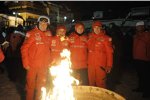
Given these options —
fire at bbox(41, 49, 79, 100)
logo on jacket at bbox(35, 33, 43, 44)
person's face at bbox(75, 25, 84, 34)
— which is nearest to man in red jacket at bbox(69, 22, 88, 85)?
person's face at bbox(75, 25, 84, 34)

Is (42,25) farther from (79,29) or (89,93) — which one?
(89,93)

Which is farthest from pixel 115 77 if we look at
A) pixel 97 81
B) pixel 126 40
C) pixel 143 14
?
pixel 143 14

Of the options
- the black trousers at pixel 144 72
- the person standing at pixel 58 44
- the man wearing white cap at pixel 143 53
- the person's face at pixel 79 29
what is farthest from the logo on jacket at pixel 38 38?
the black trousers at pixel 144 72

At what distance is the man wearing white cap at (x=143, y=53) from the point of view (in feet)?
25.3

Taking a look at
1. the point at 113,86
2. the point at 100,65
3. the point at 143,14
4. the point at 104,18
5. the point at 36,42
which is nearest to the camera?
the point at 36,42

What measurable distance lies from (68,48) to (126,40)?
4080 millimetres

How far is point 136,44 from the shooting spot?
7961 millimetres

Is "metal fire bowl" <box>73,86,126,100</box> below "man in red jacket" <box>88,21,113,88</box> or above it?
below

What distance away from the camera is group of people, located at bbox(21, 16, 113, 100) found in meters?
6.30

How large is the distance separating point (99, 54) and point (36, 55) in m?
1.62

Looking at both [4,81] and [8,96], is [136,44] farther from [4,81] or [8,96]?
[4,81]

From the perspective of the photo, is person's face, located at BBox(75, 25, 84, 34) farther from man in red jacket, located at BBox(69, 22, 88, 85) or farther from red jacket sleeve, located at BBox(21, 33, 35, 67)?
red jacket sleeve, located at BBox(21, 33, 35, 67)

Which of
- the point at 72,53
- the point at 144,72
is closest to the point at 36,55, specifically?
the point at 72,53

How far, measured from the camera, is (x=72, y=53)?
22.5 feet
